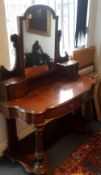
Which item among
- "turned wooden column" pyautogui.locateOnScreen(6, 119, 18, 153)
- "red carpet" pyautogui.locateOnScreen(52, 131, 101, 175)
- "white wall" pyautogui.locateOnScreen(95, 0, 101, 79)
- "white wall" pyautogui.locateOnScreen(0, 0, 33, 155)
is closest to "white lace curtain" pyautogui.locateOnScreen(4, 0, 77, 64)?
"white wall" pyautogui.locateOnScreen(0, 0, 33, 155)

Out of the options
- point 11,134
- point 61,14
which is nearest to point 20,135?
point 11,134

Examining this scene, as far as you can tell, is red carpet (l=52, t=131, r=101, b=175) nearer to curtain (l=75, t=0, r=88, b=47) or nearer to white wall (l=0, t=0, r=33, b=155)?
white wall (l=0, t=0, r=33, b=155)

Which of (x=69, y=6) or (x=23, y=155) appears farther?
(x=69, y=6)

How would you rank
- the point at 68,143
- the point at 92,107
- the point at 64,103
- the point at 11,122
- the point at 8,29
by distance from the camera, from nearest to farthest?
the point at 64,103
the point at 8,29
the point at 11,122
the point at 68,143
the point at 92,107

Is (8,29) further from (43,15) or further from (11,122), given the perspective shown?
(11,122)

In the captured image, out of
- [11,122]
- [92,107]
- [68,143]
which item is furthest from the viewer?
[92,107]

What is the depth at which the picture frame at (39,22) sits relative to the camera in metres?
1.82

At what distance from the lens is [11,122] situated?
78.7 inches

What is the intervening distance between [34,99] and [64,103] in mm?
250

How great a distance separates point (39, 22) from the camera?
190cm

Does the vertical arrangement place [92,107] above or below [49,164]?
above

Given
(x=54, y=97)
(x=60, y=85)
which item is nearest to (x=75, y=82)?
(x=60, y=85)

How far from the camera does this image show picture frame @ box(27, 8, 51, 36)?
182 cm

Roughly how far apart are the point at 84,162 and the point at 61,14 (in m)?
1.61
